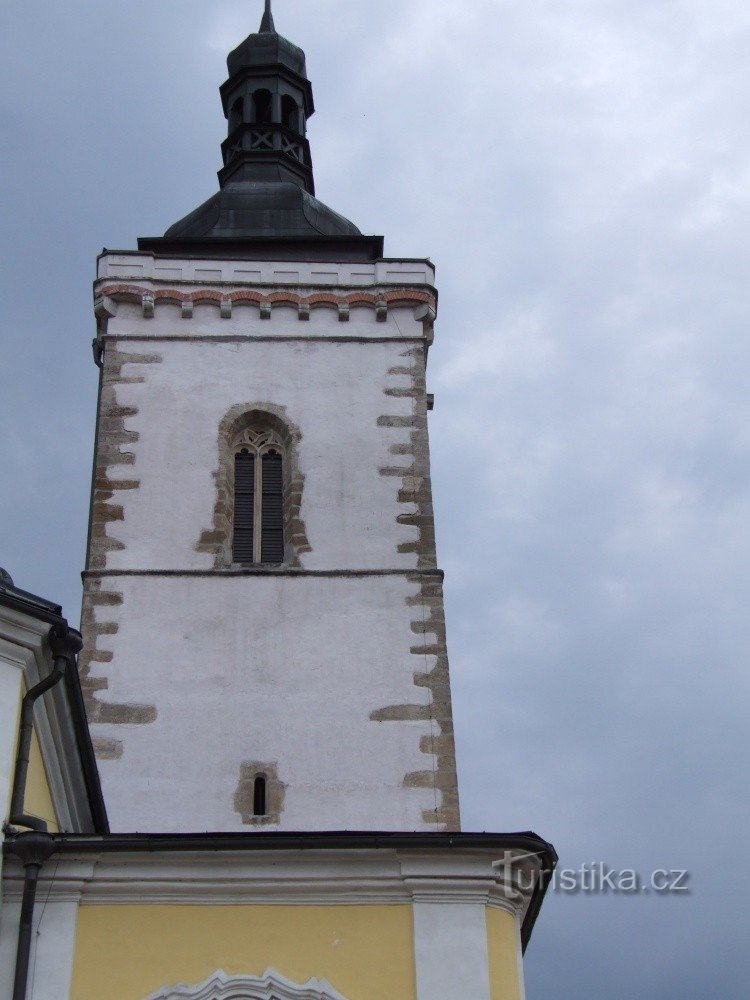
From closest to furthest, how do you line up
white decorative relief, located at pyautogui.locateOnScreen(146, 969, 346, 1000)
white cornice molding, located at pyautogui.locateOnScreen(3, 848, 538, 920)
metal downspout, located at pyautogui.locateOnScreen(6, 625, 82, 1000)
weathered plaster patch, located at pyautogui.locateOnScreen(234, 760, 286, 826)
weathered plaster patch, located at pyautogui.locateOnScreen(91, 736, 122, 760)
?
metal downspout, located at pyautogui.locateOnScreen(6, 625, 82, 1000) < white decorative relief, located at pyautogui.locateOnScreen(146, 969, 346, 1000) < white cornice molding, located at pyautogui.locateOnScreen(3, 848, 538, 920) < weathered plaster patch, located at pyautogui.locateOnScreen(234, 760, 286, 826) < weathered plaster patch, located at pyautogui.locateOnScreen(91, 736, 122, 760)

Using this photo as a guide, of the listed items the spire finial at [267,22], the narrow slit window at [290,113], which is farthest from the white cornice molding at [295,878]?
the spire finial at [267,22]

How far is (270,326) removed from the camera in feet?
69.9

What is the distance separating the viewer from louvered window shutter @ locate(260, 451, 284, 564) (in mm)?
19344

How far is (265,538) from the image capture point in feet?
63.9

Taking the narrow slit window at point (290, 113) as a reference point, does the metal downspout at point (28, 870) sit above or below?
below

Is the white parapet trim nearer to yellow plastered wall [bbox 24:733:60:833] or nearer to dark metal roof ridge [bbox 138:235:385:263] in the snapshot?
dark metal roof ridge [bbox 138:235:385:263]

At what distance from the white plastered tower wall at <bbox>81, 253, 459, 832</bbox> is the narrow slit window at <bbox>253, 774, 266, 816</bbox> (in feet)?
0.29

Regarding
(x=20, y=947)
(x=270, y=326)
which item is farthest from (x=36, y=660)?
(x=270, y=326)

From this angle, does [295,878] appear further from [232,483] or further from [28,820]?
[232,483]

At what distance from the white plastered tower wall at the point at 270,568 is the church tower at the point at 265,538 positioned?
0.03 m

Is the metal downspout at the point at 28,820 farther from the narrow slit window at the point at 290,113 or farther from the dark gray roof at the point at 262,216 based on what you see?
the narrow slit window at the point at 290,113

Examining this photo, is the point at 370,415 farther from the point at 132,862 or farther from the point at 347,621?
the point at 132,862

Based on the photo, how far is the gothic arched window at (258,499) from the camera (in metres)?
19.4

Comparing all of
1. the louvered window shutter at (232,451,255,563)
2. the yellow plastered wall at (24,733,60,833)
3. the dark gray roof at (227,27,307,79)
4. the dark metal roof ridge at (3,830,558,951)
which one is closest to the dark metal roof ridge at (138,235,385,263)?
the louvered window shutter at (232,451,255,563)
